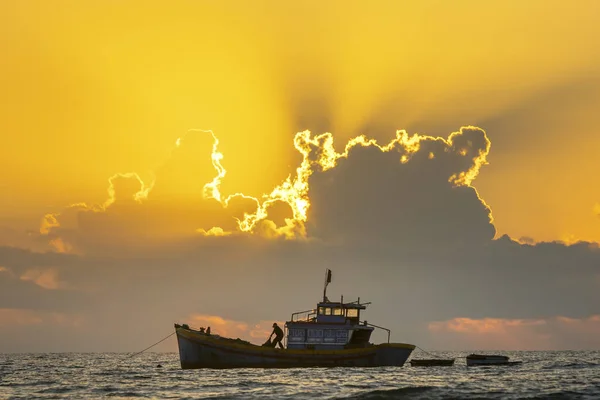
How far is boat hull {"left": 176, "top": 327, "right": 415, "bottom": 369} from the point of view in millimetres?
73500

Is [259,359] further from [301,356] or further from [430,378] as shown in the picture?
[430,378]

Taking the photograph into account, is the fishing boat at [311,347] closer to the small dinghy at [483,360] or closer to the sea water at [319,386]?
the sea water at [319,386]

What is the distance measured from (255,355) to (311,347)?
19.6 ft

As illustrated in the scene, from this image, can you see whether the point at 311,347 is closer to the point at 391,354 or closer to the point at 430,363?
the point at 391,354

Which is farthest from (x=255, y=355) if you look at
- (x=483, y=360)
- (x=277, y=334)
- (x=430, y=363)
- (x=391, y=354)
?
(x=483, y=360)

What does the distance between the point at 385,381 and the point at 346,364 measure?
15292 millimetres

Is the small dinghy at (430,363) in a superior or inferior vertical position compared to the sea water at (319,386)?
superior

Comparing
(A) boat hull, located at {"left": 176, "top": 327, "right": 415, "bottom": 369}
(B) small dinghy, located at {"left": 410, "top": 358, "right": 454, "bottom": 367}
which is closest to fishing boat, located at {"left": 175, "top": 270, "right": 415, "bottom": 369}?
(A) boat hull, located at {"left": 176, "top": 327, "right": 415, "bottom": 369}

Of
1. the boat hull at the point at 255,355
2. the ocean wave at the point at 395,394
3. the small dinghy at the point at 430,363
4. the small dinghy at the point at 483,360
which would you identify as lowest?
the ocean wave at the point at 395,394

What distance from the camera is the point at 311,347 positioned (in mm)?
75562

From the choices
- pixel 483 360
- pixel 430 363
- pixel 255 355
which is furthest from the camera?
pixel 430 363

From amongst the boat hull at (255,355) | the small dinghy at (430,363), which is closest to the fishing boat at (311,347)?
the boat hull at (255,355)

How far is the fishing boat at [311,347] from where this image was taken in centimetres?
7362

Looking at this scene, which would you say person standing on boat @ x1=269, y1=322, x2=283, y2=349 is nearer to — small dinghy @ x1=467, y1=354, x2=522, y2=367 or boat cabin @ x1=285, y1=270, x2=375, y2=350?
boat cabin @ x1=285, y1=270, x2=375, y2=350
